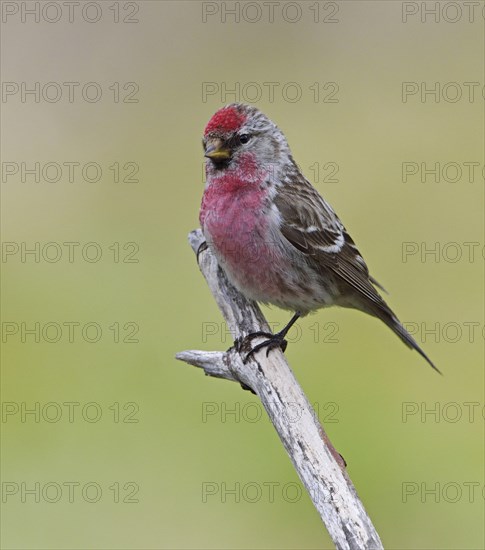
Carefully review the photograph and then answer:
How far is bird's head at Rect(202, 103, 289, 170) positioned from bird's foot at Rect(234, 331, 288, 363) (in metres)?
0.83

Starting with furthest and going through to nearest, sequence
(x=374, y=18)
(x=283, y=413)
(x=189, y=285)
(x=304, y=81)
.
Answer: (x=374, y=18) < (x=304, y=81) < (x=189, y=285) < (x=283, y=413)

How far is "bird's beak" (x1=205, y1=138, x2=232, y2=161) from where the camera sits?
483cm

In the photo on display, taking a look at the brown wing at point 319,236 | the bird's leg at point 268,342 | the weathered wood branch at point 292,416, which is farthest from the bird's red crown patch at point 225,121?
the bird's leg at point 268,342

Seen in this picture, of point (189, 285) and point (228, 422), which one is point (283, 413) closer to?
point (228, 422)

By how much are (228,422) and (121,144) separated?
13.0 ft

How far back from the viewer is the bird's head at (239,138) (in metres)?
4.83

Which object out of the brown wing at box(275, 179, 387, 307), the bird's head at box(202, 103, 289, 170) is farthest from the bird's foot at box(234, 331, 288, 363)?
the bird's head at box(202, 103, 289, 170)

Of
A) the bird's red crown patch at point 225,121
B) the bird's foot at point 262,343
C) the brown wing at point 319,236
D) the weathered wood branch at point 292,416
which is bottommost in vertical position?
the weathered wood branch at point 292,416

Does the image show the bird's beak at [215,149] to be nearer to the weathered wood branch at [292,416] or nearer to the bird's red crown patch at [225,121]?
the bird's red crown patch at [225,121]

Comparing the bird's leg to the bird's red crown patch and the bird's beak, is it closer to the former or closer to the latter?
the bird's beak

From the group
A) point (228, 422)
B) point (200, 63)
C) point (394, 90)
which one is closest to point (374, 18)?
point (394, 90)

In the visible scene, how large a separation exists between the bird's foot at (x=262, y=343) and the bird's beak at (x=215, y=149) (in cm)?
86

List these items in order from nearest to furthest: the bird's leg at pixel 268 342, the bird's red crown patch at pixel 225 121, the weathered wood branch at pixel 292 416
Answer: the weathered wood branch at pixel 292 416 → the bird's leg at pixel 268 342 → the bird's red crown patch at pixel 225 121

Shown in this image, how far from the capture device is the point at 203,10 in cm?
1082
